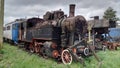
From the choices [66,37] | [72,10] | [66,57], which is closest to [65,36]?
[66,37]

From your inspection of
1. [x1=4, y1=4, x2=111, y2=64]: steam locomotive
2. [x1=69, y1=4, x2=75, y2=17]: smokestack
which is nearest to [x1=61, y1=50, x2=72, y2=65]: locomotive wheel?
[x1=4, y1=4, x2=111, y2=64]: steam locomotive

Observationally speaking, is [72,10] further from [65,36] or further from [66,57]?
[66,57]

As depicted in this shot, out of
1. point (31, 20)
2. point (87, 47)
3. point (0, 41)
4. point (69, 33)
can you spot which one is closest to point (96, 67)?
point (87, 47)

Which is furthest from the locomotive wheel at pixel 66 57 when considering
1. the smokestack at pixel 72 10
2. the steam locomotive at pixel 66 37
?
the smokestack at pixel 72 10

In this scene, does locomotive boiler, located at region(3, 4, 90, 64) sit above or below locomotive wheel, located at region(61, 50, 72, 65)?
above

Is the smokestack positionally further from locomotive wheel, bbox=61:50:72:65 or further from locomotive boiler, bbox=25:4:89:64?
locomotive wheel, bbox=61:50:72:65

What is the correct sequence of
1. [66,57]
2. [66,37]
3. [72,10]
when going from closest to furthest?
[66,57]
[66,37]
[72,10]

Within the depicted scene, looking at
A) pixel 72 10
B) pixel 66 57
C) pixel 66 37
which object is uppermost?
pixel 72 10

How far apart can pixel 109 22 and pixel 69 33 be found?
7833 millimetres

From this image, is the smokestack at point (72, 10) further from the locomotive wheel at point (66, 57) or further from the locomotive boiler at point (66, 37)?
the locomotive wheel at point (66, 57)

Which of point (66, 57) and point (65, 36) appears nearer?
point (66, 57)

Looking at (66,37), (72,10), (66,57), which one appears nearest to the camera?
(66,57)

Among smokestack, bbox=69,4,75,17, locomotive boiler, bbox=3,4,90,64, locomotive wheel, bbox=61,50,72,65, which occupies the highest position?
smokestack, bbox=69,4,75,17

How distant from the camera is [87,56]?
1041 centimetres
